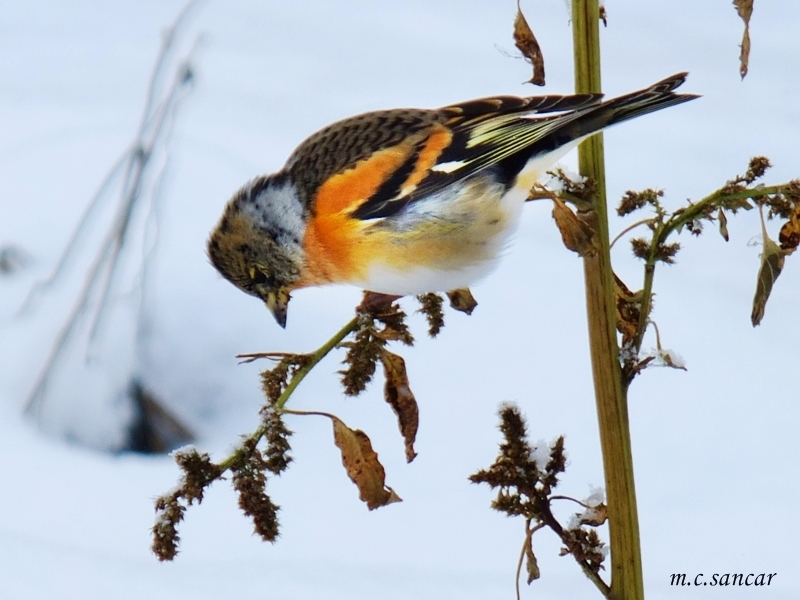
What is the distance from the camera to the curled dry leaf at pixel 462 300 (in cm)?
103

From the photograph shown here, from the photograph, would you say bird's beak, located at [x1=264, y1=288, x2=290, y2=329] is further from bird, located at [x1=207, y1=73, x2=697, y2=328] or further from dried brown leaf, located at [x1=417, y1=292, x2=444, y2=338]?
dried brown leaf, located at [x1=417, y1=292, x2=444, y2=338]

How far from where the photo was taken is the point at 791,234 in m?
0.77

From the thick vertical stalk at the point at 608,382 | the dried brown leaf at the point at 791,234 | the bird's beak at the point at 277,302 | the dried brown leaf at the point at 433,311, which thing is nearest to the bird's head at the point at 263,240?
the bird's beak at the point at 277,302

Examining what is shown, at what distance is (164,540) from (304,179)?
0.54 meters

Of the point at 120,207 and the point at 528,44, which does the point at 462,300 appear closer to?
the point at 528,44

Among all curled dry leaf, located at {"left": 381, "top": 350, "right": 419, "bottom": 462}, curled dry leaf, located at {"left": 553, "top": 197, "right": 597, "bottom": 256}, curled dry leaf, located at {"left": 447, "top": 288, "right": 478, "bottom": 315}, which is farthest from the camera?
curled dry leaf, located at {"left": 447, "top": 288, "right": 478, "bottom": 315}

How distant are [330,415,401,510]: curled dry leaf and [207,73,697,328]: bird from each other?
311 mm

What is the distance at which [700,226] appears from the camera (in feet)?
2.64

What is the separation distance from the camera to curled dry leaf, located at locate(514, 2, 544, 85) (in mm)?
799

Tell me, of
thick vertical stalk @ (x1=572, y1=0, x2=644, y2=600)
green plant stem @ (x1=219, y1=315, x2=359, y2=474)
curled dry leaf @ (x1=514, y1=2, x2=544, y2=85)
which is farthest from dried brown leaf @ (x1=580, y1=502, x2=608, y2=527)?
curled dry leaf @ (x1=514, y1=2, x2=544, y2=85)

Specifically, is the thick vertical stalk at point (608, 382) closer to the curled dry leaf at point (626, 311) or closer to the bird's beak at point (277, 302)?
the curled dry leaf at point (626, 311)

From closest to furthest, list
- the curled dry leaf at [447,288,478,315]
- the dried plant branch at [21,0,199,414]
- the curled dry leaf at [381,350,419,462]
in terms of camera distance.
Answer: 1. the curled dry leaf at [381,350,419,462]
2. the curled dry leaf at [447,288,478,315]
3. the dried plant branch at [21,0,199,414]

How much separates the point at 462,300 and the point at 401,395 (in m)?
0.26

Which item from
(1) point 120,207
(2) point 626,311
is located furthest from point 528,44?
(1) point 120,207
